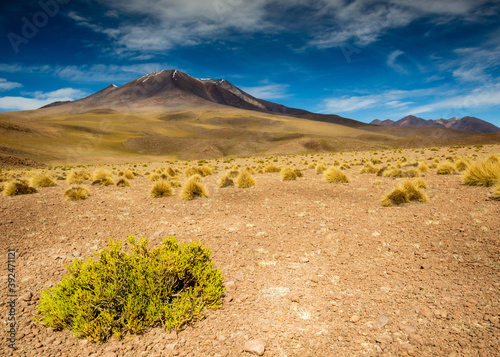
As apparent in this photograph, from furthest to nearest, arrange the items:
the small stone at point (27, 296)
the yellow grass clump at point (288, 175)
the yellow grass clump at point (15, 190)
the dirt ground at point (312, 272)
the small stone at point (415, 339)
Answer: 1. the yellow grass clump at point (288, 175)
2. the yellow grass clump at point (15, 190)
3. the small stone at point (27, 296)
4. the dirt ground at point (312, 272)
5. the small stone at point (415, 339)

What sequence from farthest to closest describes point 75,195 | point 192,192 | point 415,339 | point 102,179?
1. point 102,179
2. point 192,192
3. point 75,195
4. point 415,339

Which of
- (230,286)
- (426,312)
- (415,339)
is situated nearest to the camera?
(415,339)

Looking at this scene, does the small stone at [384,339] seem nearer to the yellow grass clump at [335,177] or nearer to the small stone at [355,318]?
the small stone at [355,318]

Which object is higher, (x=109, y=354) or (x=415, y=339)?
(x=415, y=339)

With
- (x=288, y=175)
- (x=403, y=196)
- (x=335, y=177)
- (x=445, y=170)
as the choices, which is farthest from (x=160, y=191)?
(x=445, y=170)

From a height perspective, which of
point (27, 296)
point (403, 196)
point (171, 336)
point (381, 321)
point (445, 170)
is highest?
point (445, 170)

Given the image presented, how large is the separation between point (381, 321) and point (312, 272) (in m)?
1.33

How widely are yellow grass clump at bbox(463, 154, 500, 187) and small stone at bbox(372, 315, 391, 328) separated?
28.4 feet

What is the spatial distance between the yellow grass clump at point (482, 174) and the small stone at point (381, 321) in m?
8.67

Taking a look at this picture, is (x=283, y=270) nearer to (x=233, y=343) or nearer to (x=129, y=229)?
(x=233, y=343)

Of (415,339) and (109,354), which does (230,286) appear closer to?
(109,354)

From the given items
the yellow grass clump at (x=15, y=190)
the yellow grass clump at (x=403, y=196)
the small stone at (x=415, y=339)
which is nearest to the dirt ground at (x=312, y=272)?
the small stone at (x=415, y=339)

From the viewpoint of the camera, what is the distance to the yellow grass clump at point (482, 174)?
349 inches

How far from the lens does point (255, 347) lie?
2711 millimetres
